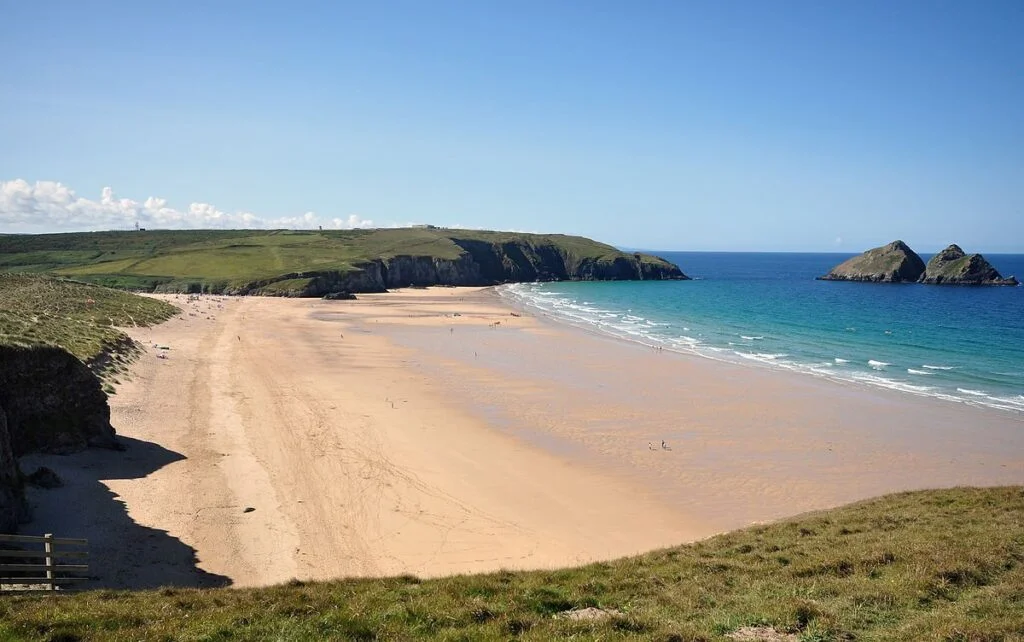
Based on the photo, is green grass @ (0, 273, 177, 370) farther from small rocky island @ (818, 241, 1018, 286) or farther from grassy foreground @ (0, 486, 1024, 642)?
small rocky island @ (818, 241, 1018, 286)

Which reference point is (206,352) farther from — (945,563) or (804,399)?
(945,563)

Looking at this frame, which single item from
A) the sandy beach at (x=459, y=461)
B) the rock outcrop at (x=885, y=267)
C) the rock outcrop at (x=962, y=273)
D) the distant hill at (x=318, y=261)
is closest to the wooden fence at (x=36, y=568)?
the sandy beach at (x=459, y=461)

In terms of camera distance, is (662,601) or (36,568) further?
(36,568)

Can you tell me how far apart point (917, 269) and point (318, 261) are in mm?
132534

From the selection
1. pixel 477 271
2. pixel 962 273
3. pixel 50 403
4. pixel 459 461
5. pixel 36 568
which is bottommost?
pixel 459 461

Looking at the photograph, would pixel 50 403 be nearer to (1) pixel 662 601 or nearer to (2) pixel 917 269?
(1) pixel 662 601

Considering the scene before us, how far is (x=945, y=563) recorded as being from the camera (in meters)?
11.6

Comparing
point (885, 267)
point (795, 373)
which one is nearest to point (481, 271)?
point (885, 267)

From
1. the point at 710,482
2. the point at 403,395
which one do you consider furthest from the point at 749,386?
the point at 403,395

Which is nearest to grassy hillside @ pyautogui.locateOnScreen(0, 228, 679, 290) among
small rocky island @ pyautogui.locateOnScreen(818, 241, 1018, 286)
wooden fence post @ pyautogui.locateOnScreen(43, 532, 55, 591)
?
small rocky island @ pyautogui.locateOnScreen(818, 241, 1018, 286)

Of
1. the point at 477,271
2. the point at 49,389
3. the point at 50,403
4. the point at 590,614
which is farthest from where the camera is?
the point at 477,271

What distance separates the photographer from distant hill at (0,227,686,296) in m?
101

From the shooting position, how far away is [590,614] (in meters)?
10.5

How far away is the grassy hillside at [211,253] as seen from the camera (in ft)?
334
